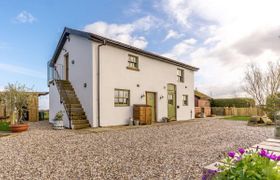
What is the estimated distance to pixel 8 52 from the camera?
12.1m

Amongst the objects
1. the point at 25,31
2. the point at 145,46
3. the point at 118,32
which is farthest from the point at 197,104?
the point at 25,31

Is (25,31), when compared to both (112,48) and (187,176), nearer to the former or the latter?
(112,48)

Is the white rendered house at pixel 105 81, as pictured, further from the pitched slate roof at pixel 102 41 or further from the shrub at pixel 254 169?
the shrub at pixel 254 169

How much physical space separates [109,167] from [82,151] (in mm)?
1891

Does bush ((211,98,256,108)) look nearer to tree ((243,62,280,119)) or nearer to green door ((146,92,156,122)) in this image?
tree ((243,62,280,119))

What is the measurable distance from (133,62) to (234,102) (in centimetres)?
2015

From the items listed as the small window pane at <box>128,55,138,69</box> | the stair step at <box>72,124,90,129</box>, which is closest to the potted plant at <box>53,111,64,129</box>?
the stair step at <box>72,124,90,129</box>

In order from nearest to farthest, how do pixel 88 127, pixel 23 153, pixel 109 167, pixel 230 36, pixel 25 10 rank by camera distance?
pixel 109 167 < pixel 23 153 < pixel 25 10 < pixel 88 127 < pixel 230 36

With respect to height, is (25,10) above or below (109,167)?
above

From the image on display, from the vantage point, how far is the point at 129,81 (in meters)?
13.7

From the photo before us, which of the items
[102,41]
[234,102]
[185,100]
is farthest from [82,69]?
[234,102]

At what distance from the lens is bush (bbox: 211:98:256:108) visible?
26.4 metres

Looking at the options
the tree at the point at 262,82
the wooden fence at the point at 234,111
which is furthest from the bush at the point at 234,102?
the tree at the point at 262,82

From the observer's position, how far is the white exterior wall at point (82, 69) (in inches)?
468
